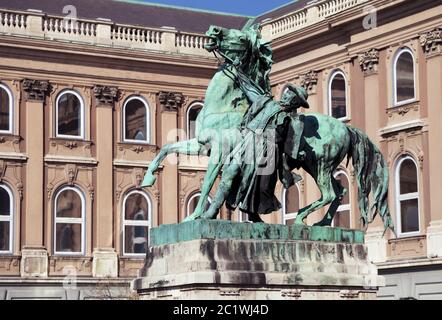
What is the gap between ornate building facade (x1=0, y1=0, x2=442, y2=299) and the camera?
38.6 metres

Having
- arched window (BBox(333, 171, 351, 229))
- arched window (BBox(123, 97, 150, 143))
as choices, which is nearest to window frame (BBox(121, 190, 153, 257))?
arched window (BBox(123, 97, 150, 143))

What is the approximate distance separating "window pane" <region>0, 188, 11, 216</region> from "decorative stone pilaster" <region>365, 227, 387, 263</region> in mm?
12662

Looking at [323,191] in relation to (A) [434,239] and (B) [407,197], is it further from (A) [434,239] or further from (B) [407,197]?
(B) [407,197]

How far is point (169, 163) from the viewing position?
150 ft

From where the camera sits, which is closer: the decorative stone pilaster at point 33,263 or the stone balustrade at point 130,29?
the decorative stone pilaster at point 33,263

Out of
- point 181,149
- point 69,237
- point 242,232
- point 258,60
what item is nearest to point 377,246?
point 69,237

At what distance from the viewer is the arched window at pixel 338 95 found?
41.7 m

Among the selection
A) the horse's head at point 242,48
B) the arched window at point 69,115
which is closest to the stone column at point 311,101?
the arched window at point 69,115

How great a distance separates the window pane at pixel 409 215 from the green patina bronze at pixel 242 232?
874 inches

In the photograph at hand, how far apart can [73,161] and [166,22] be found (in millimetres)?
8833

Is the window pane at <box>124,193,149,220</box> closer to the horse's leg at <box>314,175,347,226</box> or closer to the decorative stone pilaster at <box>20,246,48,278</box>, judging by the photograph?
the decorative stone pilaster at <box>20,246,48,278</box>

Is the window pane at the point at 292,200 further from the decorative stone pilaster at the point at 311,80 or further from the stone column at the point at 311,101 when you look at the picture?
the decorative stone pilaster at the point at 311,80

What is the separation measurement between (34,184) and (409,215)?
43.7 ft
